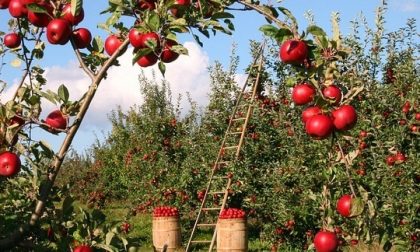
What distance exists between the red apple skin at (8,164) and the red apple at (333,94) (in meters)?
0.86

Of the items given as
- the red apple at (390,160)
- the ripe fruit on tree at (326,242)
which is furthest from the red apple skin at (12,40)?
the red apple at (390,160)

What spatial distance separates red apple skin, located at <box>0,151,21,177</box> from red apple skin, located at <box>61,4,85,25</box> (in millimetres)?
404

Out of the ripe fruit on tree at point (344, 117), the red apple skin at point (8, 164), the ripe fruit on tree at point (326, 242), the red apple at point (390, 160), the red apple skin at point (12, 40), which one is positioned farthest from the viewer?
the red apple at point (390, 160)

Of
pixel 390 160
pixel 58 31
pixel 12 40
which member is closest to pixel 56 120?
pixel 58 31

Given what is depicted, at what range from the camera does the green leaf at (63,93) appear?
158 cm

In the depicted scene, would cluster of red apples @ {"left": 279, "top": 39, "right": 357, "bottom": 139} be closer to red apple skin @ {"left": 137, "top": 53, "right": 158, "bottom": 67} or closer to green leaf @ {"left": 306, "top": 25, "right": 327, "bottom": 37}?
green leaf @ {"left": 306, "top": 25, "right": 327, "bottom": 37}

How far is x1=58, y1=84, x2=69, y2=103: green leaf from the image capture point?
1.58 meters

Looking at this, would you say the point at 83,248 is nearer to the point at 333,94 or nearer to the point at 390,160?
the point at 333,94

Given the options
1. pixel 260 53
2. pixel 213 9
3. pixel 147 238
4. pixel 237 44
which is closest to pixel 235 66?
pixel 237 44

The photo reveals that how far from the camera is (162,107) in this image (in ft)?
46.0

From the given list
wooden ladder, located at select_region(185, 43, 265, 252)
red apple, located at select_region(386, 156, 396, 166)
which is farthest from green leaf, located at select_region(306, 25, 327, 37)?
wooden ladder, located at select_region(185, 43, 265, 252)

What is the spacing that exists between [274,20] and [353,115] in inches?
12.4

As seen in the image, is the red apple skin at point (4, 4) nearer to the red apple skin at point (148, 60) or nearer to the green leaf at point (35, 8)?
the green leaf at point (35, 8)

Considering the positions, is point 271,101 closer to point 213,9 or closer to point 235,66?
point 235,66
